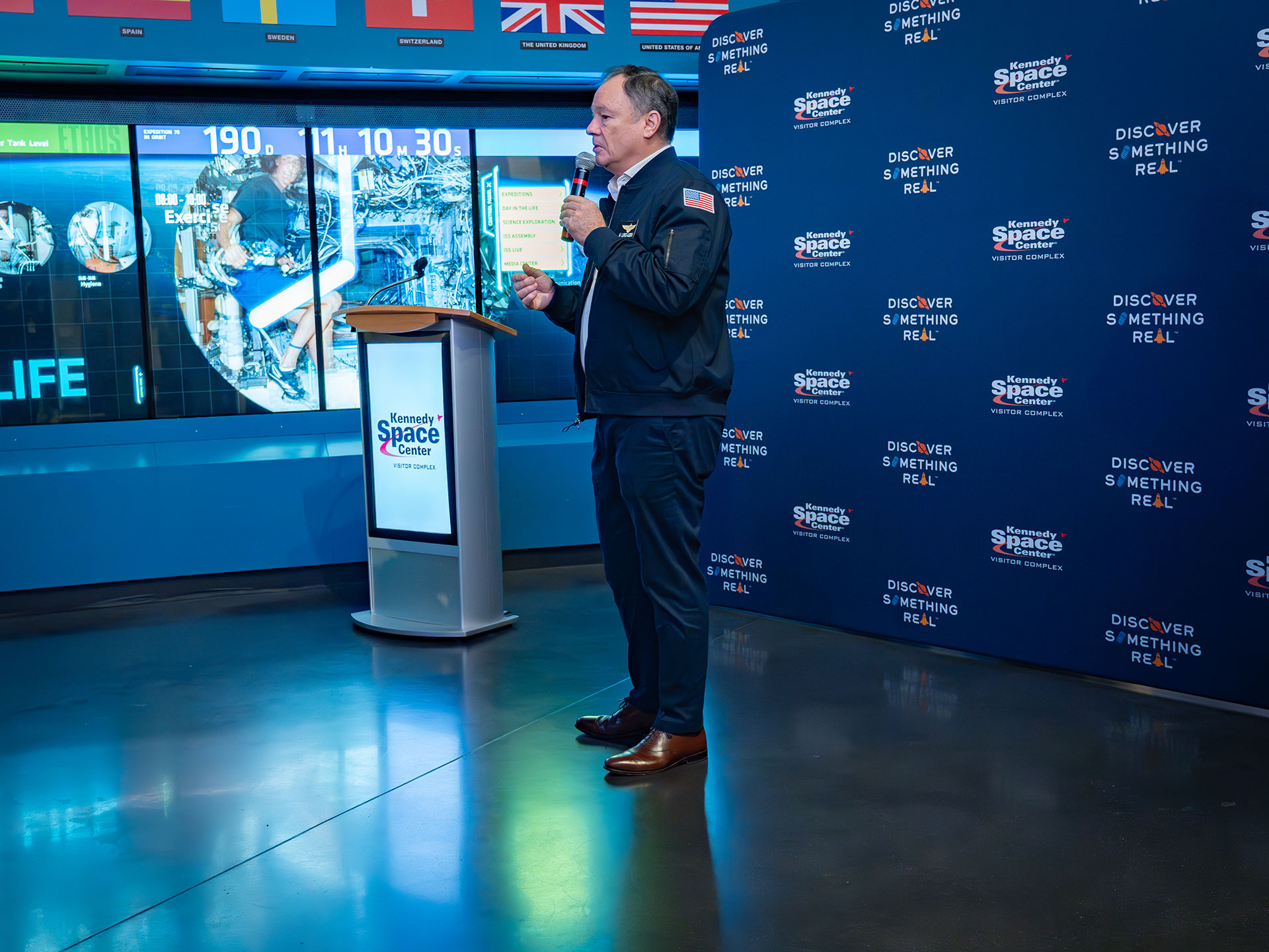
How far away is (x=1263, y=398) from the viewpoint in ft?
11.0

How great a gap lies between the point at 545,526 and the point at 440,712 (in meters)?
2.17

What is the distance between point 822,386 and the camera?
4.38m


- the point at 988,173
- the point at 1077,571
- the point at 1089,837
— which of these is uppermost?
the point at 988,173

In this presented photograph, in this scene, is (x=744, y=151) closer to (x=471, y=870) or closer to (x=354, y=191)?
(x=354, y=191)

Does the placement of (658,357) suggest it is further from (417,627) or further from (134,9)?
(134,9)

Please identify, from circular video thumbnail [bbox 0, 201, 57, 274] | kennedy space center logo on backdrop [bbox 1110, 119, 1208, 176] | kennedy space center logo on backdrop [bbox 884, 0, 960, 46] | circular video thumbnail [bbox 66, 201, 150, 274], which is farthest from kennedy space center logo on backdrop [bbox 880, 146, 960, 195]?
circular video thumbnail [bbox 0, 201, 57, 274]

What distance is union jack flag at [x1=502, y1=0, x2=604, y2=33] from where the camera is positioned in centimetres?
529

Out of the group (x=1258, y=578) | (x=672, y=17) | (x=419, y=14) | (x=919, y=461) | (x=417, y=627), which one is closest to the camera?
(x=1258, y=578)

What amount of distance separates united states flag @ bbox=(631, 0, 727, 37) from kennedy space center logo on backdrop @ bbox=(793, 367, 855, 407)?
2.10m

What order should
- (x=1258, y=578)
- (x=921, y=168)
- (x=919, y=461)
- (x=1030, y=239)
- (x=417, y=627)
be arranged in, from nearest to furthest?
(x=1258, y=578) → (x=1030, y=239) → (x=921, y=168) → (x=919, y=461) → (x=417, y=627)

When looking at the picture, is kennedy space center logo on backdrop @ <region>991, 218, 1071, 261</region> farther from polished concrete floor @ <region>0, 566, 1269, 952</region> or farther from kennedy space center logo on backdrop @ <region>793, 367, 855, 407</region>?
polished concrete floor @ <region>0, 566, 1269, 952</region>

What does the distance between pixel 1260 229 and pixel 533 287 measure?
84.6 inches

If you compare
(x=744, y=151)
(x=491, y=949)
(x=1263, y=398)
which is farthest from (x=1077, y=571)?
(x=491, y=949)

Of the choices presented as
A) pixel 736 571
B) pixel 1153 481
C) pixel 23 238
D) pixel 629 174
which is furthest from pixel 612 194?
pixel 23 238
